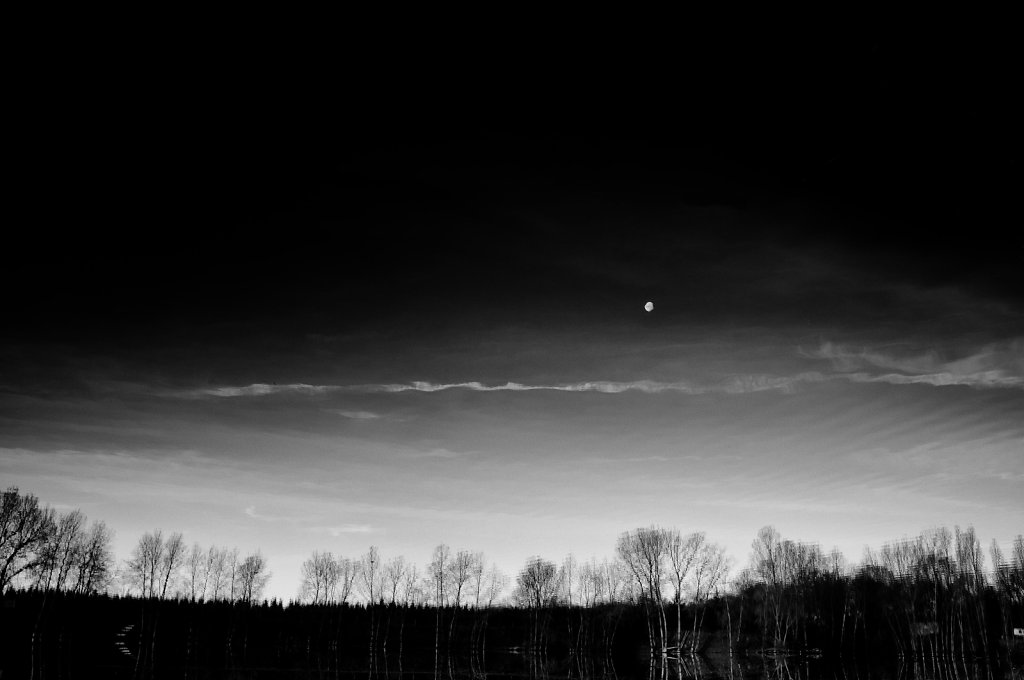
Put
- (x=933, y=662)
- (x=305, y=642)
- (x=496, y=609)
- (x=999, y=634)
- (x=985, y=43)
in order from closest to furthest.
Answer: (x=985, y=43) < (x=933, y=662) < (x=999, y=634) < (x=305, y=642) < (x=496, y=609)

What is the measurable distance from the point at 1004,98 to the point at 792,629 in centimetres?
9875

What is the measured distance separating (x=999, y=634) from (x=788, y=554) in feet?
85.5

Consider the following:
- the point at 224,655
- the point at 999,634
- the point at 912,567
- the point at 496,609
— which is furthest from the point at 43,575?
the point at 999,634

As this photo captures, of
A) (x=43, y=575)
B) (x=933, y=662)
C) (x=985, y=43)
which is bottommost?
(x=933, y=662)

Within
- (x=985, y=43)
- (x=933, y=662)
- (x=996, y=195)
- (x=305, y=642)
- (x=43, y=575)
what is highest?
(x=985, y=43)

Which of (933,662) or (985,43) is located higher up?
(985,43)

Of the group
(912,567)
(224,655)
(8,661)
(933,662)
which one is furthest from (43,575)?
(912,567)

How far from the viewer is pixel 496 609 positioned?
127938 mm

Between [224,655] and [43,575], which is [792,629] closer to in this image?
[224,655]

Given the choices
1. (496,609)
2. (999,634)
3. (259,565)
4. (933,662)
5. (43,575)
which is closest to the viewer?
(933,662)

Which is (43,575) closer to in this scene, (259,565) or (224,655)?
(224,655)

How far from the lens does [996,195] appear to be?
19.9ft

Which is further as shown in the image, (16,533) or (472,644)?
(472,644)

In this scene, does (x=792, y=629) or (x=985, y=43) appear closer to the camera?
(x=985, y=43)
